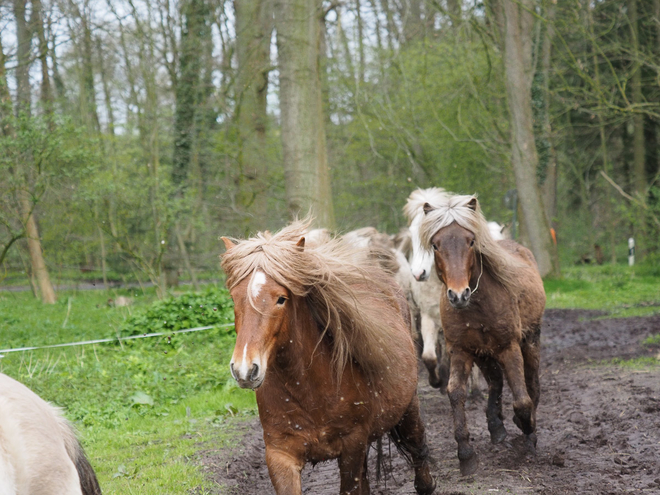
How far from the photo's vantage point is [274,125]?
80.1ft

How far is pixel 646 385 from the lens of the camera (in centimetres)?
779

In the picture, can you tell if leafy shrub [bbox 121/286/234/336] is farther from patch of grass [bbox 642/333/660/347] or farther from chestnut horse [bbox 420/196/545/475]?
patch of grass [bbox 642/333/660/347]

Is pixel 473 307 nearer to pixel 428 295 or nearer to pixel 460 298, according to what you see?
pixel 460 298

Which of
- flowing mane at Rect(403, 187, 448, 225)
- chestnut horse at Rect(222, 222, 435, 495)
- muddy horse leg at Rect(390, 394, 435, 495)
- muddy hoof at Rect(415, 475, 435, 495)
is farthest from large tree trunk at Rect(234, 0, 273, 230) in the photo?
chestnut horse at Rect(222, 222, 435, 495)

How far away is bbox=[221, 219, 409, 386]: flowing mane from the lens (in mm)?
3697

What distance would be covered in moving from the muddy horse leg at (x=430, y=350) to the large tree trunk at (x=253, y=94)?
625 cm

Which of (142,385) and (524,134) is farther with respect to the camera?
(524,134)

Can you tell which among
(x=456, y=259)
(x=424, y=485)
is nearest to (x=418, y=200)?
(x=456, y=259)

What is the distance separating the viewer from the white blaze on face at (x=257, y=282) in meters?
3.50

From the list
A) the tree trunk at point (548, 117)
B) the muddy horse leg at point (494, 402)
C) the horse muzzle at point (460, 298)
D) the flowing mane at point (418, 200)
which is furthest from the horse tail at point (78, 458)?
the tree trunk at point (548, 117)

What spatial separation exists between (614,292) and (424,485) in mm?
14080

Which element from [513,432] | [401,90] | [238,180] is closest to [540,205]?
[401,90]

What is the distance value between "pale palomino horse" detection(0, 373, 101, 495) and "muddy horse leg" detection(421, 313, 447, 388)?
6.26m

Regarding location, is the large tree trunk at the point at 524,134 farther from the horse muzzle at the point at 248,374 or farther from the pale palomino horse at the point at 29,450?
the pale palomino horse at the point at 29,450
